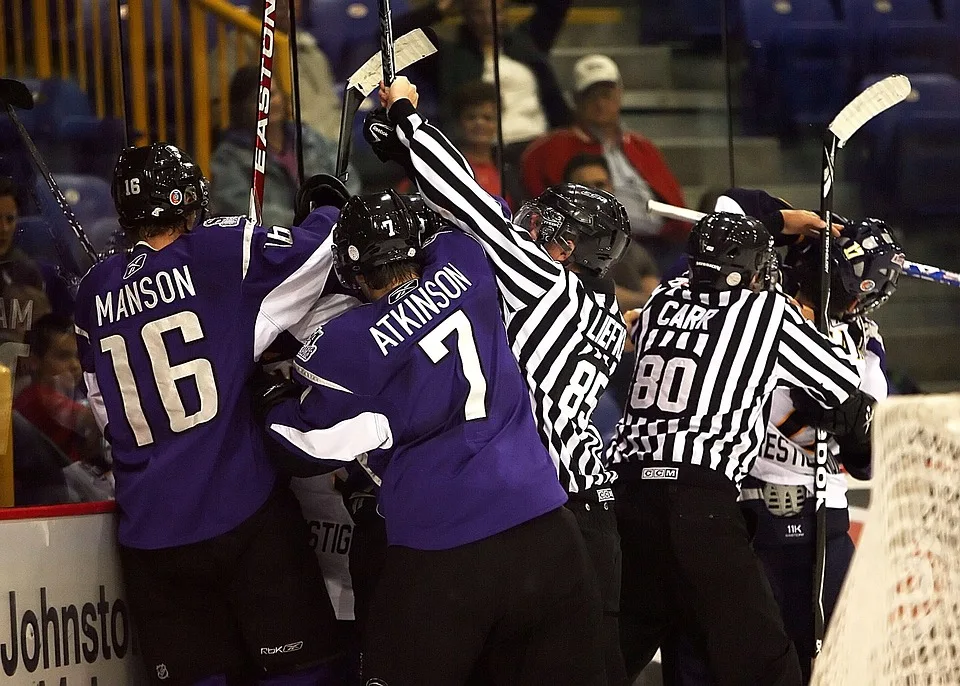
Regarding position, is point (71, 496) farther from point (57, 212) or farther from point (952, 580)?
point (952, 580)

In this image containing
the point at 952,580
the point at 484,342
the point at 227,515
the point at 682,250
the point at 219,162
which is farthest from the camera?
the point at 682,250

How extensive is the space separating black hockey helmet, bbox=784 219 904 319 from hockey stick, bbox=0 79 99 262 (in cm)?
185

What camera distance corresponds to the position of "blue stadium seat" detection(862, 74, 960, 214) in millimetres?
5766

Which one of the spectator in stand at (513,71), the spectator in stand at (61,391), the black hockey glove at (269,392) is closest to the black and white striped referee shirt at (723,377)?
the black hockey glove at (269,392)

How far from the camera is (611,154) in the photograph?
5.24 meters

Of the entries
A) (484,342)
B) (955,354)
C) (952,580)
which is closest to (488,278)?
(484,342)

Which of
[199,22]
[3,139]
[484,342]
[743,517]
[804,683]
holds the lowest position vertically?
[804,683]

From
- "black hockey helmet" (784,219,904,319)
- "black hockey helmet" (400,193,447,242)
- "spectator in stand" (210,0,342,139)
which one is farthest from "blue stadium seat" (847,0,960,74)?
"black hockey helmet" (400,193,447,242)

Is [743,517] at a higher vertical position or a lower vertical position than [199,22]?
lower

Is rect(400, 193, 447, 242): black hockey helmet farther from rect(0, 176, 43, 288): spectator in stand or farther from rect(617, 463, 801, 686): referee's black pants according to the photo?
rect(0, 176, 43, 288): spectator in stand

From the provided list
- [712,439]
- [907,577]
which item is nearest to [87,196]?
[712,439]

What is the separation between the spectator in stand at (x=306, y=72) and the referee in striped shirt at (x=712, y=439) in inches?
72.5

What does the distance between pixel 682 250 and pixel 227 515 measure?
288 cm

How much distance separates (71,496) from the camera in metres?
3.04
